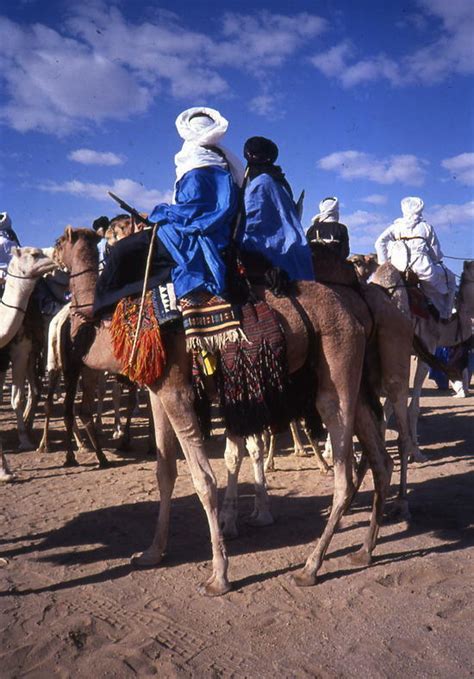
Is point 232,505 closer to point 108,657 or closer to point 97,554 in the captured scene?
point 97,554

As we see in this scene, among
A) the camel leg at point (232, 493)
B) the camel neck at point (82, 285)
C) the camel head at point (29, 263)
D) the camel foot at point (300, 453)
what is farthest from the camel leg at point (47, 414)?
the camel neck at point (82, 285)

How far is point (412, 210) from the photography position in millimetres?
8789

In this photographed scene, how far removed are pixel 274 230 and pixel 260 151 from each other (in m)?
0.68

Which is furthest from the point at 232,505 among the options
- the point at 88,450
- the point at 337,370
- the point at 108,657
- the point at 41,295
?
the point at 41,295

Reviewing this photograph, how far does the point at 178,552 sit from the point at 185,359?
173 centimetres

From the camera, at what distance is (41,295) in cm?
1071

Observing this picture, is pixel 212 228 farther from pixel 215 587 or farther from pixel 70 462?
pixel 70 462

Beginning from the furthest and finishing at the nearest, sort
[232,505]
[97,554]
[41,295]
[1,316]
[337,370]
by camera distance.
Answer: [41,295] → [1,316] → [232,505] → [97,554] → [337,370]

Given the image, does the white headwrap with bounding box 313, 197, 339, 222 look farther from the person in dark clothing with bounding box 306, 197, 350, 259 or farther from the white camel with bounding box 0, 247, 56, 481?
the white camel with bounding box 0, 247, 56, 481

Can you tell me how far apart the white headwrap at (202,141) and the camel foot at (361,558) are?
9.62 feet

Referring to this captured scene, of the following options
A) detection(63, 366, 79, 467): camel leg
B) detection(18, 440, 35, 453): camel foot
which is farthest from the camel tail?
detection(18, 440, 35, 453): camel foot

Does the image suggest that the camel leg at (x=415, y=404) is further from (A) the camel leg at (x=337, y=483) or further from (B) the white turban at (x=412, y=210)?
(A) the camel leg at (x=337, y=483)

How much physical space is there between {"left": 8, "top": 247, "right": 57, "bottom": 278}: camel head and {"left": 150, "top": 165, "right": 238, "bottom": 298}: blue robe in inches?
103

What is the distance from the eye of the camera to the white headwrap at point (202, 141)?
13.7 ft
